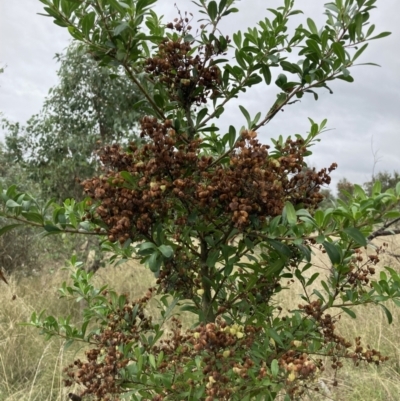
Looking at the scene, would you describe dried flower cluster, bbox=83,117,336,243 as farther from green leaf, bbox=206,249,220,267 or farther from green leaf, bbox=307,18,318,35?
green leaf, bbox=307,18,318,35

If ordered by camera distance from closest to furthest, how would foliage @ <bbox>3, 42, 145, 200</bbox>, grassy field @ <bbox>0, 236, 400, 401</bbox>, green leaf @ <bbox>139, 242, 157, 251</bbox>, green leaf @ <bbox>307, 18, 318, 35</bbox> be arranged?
green leaf @ <bbox>139, 242, 157, 251</bbox>, green leaf @ <bbox>307, 18, 318, 35</bbox>, grassy field @ <bbox>0, 236, 400, 401</bbox>, foliage @ <bbox>3, 42, 145, 200</bbox>

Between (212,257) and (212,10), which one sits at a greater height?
(212,10)

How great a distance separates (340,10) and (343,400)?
9.02 ft

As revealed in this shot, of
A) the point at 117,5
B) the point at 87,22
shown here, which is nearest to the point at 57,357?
the point at 87,22

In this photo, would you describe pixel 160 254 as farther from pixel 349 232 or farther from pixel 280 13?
pixel 280 13

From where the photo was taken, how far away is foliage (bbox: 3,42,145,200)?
16.3 feet

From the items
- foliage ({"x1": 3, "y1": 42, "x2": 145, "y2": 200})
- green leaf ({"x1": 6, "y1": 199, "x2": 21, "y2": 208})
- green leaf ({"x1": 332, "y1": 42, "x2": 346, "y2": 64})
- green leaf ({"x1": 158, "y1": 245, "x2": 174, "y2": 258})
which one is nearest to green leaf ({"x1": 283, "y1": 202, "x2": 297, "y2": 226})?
green leaf ({"x1": 158, "y1": 245, "x2": 174, "y2": 258})

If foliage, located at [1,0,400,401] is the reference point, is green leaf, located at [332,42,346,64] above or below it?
above

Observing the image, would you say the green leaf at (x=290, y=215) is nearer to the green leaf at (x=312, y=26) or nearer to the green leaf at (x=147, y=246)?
the green leaf at (x=147, y=246)

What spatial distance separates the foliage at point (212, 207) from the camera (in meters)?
1.06

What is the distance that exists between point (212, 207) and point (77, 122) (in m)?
4.41

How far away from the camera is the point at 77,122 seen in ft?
16.9

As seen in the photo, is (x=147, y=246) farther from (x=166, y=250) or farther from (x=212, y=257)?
(x=212, y=257)

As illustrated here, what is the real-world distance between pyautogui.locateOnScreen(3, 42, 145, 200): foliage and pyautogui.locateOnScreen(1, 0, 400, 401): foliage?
11.6 feet
